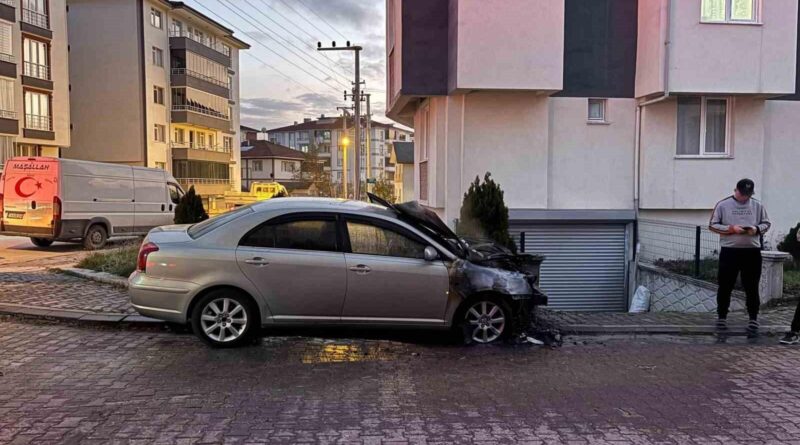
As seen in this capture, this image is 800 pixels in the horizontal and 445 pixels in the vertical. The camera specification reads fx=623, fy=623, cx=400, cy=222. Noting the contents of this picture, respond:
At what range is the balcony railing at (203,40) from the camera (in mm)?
46406

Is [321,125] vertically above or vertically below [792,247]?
above

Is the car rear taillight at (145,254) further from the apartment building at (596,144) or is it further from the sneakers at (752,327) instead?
the apartment building at (596,144)

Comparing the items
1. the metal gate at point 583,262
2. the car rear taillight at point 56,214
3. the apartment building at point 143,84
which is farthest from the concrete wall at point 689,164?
the apartment building at point 143,84

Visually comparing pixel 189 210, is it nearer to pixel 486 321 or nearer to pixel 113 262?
pixel 113 262

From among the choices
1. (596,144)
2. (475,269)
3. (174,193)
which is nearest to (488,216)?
(475,269)

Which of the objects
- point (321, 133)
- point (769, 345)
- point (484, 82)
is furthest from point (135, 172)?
point (321, 133)

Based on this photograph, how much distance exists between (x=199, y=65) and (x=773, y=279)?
45.8 m

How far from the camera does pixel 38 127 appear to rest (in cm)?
3425

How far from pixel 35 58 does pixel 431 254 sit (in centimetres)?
3568

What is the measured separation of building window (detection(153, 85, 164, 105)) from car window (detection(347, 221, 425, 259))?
41.8 meters

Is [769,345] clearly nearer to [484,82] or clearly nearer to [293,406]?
[293,406]

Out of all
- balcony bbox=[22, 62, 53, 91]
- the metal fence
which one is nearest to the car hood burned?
the metal fence

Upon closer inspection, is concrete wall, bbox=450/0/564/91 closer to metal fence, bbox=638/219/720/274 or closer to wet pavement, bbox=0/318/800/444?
metal fence, bbox=638/219/720/274

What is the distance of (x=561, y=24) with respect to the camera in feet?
38.8
